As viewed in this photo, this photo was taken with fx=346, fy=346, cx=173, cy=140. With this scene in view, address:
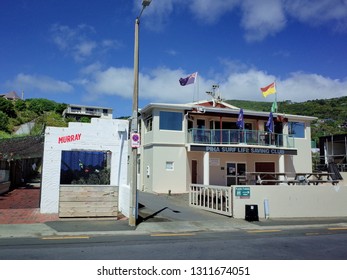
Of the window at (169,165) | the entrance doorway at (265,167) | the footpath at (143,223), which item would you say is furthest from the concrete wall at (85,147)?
the entrance doorway at (265,167)

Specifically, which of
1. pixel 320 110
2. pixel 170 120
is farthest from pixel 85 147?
pixel 320 110

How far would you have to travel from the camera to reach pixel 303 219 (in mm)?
15547

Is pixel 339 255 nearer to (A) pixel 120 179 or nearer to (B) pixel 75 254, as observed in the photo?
(B) pixel 75 254

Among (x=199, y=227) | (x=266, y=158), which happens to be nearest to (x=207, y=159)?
(x=266, y=158)

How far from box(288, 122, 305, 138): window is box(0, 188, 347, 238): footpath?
14874 mm

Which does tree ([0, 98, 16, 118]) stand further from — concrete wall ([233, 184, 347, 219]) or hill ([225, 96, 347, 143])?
concrete wall ([233, 184, 347, 219])

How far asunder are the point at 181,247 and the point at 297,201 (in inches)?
373

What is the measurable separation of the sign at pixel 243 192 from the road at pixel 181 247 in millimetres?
4049

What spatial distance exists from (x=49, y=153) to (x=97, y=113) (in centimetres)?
10560

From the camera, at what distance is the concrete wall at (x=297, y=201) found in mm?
15203

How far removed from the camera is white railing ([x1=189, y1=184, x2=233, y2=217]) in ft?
49.7

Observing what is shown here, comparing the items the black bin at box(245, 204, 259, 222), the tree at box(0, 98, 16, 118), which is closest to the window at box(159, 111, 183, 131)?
the black bin at box(245, 204, 259, 222)

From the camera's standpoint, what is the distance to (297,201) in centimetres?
1611

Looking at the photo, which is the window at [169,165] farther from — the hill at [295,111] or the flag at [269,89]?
the hill at [295,111]
